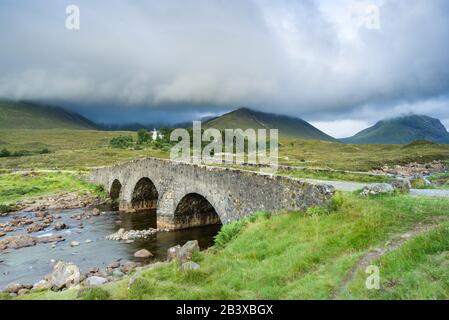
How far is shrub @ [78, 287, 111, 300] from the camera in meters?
10.2

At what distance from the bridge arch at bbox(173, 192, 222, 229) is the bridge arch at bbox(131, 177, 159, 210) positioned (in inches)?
437

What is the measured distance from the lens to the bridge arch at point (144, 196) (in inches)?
1684

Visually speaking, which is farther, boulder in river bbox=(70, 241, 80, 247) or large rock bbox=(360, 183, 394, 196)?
boulder in river bbox=(70, 241, 80, 247)

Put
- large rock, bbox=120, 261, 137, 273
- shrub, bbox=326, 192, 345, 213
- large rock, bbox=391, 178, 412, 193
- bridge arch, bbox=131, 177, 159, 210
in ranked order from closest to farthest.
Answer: shrub, bbox=326, 192, 345, 213, large rock, bbox=391, 178, 412, 193, large rock, bbox=120, 261, 137, 273, bridge arch, bbox=131, 177, 159, 210

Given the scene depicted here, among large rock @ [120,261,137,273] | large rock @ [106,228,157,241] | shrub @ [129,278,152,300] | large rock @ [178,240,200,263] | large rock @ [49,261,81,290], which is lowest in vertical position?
large rock @ [106,228,157,241]

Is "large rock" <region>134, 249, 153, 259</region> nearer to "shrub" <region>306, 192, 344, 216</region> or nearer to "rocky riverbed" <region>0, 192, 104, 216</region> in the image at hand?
"shrub" <region>306, 192, 344, 216</region>

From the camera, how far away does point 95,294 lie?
34.0 ft

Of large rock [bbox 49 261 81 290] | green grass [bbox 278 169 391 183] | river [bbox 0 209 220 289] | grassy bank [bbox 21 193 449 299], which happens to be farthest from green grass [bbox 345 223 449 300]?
river [bbox 0 209 220 289]

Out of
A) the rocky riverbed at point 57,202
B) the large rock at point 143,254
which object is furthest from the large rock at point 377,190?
the rocky riverbed at point 57,202

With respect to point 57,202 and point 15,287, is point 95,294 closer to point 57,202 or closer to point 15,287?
point 15,287

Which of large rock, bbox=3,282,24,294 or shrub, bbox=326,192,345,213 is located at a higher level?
shrub, bbox=326,192,345,213
